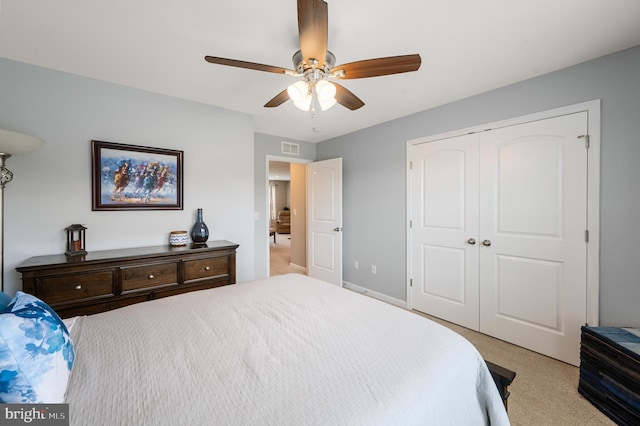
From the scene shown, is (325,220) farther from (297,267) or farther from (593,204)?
(593,204)

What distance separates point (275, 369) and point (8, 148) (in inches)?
92.0

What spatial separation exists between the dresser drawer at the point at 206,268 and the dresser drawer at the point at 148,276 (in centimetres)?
11

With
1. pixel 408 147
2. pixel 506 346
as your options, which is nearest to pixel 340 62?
pixel 408 147

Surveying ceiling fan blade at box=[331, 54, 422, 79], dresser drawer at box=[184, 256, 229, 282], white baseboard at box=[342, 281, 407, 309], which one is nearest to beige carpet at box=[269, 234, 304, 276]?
white baseboard at box=[342, 281, 407, 309]

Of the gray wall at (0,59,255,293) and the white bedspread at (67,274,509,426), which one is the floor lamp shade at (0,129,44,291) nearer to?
the gray wall at (0,59,255,293)

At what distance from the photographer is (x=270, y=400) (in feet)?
2.47

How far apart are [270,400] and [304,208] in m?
4.58

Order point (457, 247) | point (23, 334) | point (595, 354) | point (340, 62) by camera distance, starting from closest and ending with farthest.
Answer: point (23, 334) < point (595, 354) < point (340, 62) < point (457, 247)

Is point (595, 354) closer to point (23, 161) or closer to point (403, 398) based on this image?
point (403, 398)

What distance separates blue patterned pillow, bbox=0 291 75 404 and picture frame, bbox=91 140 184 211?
177 cm

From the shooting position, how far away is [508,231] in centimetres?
240

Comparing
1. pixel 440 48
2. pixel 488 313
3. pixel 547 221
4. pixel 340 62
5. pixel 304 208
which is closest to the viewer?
pixel 440 48

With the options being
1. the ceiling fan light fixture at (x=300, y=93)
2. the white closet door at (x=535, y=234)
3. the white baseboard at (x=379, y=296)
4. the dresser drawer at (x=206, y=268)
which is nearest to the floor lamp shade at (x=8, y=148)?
the dresser drawer at (x=206, y=268)

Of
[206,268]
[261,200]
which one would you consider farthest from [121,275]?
[261,200]
